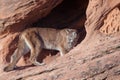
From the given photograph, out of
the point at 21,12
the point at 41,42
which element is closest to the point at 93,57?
the point at 41,42

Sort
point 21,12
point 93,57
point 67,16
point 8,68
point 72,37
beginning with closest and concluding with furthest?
point 93,57
point 8,68
point 21,12
point 72,37
point 67,16

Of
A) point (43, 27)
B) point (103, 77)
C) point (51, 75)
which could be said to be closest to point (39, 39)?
point (43, 27)

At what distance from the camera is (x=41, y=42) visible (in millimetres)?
9008

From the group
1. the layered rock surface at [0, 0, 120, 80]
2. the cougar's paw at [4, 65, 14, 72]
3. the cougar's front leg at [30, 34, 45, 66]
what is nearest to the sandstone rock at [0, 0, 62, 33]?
the layered rock surface at [0, 0, 120, 80]

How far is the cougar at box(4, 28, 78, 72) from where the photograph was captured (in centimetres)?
877

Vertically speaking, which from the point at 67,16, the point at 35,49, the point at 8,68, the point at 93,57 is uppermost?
the point at 67,16

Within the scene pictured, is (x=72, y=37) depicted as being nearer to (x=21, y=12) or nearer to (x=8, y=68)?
(x=21, y=12)

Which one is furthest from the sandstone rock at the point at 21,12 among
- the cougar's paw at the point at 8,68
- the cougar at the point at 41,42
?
the cougar's paw at the point at 8,68

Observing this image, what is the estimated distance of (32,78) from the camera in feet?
26.7

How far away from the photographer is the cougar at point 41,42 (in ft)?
28.8

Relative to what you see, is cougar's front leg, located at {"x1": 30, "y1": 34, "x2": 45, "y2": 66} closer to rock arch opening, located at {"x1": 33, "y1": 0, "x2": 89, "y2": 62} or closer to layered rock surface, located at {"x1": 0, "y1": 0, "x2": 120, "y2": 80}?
layered rock surface, located at {"x1": 0, "y1": 0, "x2": 120, "y2": 80}

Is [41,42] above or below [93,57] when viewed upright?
above

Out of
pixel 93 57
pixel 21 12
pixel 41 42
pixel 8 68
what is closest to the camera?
pixel 93 57

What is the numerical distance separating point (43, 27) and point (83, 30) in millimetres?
896
